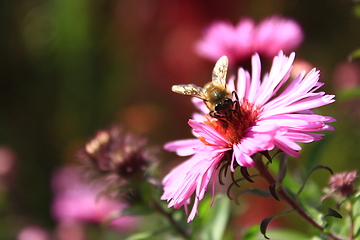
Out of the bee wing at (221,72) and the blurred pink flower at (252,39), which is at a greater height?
the blurred pink flower at (252,39)

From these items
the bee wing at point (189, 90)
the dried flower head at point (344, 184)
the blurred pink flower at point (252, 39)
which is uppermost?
the blurred pink flower at point (252, 39)

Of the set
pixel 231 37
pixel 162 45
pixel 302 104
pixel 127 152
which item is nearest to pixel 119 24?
pixel 162 45

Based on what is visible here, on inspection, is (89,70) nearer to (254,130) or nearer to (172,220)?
(172,220)

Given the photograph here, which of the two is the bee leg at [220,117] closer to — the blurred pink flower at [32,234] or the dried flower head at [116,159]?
the dried flower head at [116,159]

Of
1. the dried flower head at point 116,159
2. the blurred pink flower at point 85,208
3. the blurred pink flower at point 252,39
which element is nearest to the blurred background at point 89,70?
the blurred pink flower at point 85,208

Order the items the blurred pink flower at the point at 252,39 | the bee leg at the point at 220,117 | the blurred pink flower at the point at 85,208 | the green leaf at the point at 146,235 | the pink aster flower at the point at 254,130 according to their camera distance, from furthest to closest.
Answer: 1. the blurred pink flower at the point at 85,208
2. the blurred pink flower at the point at 252,39
3. the green leaf at the point at 146,235
4. the bee leg at the point at 220,117
5. the pink aster flower at the point at 254,130

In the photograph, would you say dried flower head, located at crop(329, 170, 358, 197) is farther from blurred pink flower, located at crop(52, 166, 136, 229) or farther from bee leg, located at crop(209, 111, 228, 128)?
blurred pink flower, located at crop(52, 166, 136, 229)

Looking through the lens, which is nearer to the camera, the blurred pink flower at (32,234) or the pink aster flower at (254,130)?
the pink aster flower at (254,130)

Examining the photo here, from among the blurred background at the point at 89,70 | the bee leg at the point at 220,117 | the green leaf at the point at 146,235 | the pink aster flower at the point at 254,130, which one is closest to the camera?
the pink aster flower at the point at 254,130
